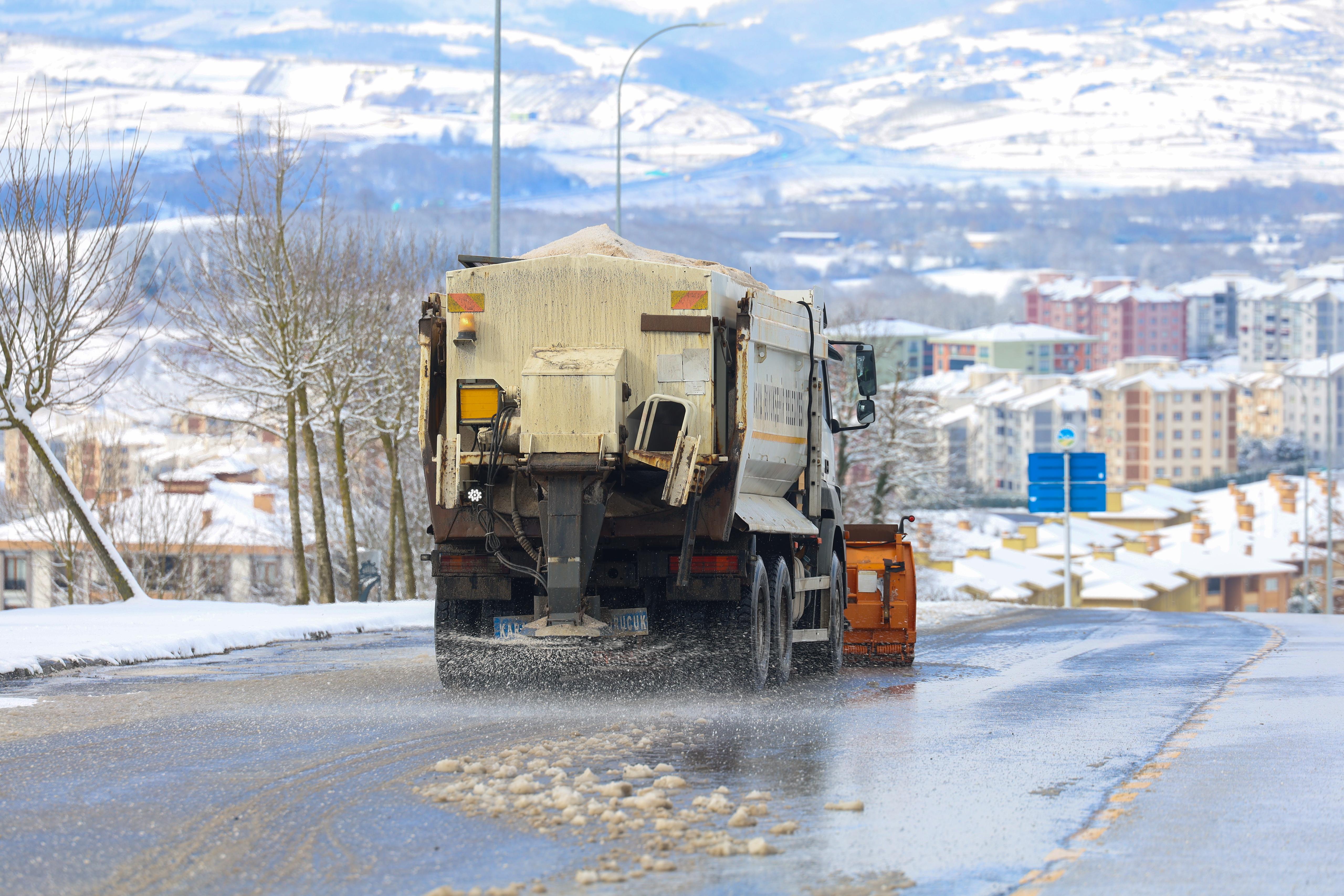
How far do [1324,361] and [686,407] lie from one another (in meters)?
182

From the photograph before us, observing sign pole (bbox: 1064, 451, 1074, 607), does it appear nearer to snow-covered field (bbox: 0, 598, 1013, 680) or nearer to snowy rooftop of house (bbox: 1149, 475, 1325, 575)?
snow-covered field (bbox: 0, 598, 1013, 680)

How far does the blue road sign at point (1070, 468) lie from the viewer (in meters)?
50.2

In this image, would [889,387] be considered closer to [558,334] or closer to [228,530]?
[228,530]

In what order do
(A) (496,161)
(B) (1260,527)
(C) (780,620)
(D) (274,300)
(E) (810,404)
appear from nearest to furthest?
(C) (780,620) → (E) (810,404) → (A) (496,161) → (D) (274,300) → (B) (1260,527)

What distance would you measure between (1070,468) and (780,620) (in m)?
38.2

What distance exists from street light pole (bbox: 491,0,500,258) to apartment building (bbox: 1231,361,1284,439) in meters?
172

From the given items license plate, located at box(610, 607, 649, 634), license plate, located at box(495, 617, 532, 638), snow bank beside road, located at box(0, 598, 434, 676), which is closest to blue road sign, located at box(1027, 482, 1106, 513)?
snow bank beside road, located at box(0, 598, 434, 676)

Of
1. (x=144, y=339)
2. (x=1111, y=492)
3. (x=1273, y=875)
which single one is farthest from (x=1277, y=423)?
(x=1273, y=875)

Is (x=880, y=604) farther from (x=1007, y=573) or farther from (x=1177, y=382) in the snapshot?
(x=1177, y=382)

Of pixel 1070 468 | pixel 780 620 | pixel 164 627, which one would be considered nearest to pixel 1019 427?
pixel 1070 468

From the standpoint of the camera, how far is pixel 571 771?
29.1 ft

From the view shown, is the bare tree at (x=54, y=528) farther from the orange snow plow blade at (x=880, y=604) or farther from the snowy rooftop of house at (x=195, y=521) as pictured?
the orange snow plow blade at (x=880, y=604)

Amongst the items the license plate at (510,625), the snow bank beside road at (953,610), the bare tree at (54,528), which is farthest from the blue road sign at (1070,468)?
the license plate at (510,625)

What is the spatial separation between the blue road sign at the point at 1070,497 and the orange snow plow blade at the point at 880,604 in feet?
110
